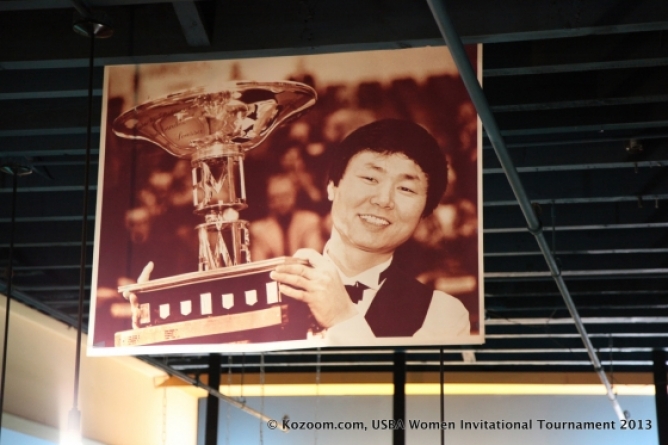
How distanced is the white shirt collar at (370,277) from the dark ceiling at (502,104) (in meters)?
1.04

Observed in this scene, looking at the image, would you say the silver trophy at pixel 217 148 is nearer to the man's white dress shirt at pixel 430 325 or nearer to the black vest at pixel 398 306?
the man's white dress shirt at pixel 430 325

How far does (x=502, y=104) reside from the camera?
5.54m

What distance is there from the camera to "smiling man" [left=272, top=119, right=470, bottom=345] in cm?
436

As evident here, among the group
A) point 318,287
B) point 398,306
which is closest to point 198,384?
point 318,287

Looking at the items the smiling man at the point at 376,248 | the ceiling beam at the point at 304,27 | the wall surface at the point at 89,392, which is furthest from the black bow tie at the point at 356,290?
the wall surface at the point at 89,392

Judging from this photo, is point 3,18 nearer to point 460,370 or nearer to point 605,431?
point 460,370

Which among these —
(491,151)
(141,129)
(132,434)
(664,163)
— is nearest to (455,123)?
(141,129)

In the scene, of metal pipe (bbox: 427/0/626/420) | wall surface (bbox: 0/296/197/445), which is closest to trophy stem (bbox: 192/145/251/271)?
metal pipe (bbox: 427/0/626/420)

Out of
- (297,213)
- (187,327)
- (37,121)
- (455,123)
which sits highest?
(37,121)

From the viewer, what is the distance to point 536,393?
15312 mm

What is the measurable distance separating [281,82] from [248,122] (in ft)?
0.81

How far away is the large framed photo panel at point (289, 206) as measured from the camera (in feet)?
14.5

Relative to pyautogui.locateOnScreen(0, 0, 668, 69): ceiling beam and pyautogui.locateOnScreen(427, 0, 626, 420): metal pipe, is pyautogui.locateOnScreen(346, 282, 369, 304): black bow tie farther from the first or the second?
pyautogui.locateOnScreen(0, 0, 668, 69): ceiling beam

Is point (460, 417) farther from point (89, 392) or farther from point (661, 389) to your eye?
point (89, 392)
